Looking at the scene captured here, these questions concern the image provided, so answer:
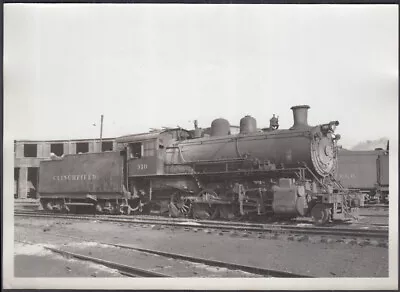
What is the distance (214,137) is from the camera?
9406 mm

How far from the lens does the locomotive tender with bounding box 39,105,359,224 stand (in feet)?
26.9

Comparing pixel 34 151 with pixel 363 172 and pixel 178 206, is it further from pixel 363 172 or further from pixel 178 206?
pixel 363 172

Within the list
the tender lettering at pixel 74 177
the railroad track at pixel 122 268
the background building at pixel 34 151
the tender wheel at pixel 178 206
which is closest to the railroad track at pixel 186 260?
the railroad track at pixel 122 268

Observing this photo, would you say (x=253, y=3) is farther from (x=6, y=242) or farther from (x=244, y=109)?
(x=6, y=242)

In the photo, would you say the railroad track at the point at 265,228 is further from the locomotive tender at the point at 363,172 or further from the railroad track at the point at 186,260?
the locomotive tender at the point at 363,172

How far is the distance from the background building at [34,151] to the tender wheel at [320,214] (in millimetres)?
4772

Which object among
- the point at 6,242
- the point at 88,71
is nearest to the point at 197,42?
the point at 88,71

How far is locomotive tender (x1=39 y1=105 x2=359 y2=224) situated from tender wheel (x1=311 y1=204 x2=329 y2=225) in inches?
0.7

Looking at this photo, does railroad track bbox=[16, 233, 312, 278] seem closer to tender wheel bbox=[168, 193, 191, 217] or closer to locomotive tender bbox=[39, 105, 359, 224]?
locomotive tender bbox=[39, 105, 359, 224]

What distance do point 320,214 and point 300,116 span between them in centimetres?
179

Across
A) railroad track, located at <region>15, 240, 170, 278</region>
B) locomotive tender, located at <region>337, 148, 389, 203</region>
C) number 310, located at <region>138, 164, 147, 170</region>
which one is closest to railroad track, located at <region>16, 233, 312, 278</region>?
railroad track, located at <region>15, 240, 170, 278</region>

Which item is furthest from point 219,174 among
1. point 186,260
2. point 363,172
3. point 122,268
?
point 363,172

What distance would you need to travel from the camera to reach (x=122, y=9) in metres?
6.86

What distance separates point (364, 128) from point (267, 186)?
2.10 meters
